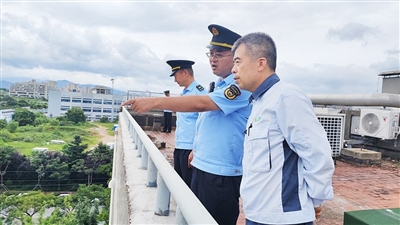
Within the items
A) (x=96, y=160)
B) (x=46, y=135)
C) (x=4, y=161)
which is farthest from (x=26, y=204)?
(x=46, y=135)

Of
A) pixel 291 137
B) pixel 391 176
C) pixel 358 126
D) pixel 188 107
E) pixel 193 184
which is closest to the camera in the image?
pixel 291 137

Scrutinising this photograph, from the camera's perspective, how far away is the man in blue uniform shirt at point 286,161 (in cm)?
120

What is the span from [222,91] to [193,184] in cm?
73

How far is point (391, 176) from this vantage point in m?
4.78

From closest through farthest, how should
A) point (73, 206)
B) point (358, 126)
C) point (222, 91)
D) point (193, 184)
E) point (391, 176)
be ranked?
point (222, 91), point (193, 184), point (391, 176), point (358, 126), point (73, 206)

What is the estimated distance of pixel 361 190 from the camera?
3.96m

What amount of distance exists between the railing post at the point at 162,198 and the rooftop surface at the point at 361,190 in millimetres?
1233

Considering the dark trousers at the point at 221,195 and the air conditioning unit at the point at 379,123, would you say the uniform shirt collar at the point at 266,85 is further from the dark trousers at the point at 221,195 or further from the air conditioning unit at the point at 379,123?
the air conditioning unit at the point at 379,123

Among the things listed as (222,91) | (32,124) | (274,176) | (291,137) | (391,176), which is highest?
(222,91)

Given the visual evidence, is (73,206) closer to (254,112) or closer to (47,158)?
(47,158)

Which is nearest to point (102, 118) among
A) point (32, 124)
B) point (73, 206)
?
point (32, 124)

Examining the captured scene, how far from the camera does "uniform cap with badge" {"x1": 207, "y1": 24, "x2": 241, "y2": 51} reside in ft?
6.46

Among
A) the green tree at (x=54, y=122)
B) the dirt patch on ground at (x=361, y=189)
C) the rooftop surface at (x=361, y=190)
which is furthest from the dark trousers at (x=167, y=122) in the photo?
the green tree at (x=54, y=122)

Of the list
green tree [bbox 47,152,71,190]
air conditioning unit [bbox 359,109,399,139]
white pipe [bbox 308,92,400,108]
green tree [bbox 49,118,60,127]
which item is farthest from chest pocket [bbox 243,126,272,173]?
green tree [bbox 49,118,60,127]
